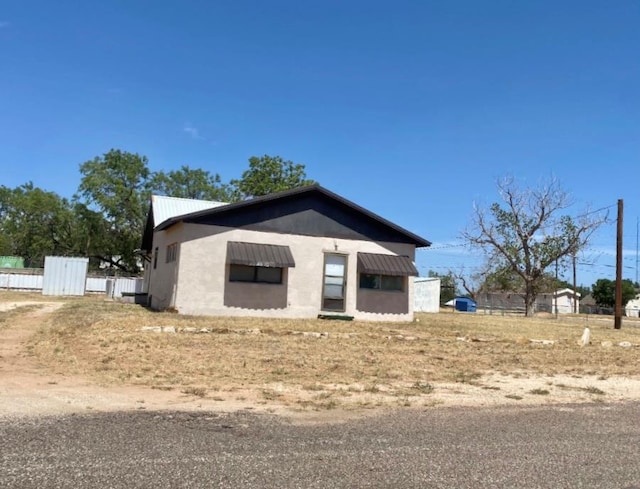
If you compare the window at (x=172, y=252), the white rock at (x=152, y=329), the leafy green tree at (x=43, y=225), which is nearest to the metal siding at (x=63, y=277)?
the window at (x=172, y=252)

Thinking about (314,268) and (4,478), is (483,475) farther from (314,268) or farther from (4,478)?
(314,268)

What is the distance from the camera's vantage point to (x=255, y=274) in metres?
19.7

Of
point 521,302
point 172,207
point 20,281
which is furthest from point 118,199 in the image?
point 521,302

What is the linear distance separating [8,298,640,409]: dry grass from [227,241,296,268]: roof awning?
2547mm

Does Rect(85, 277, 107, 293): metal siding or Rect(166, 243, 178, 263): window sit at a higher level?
Rect(166, 243, 178, 263): window

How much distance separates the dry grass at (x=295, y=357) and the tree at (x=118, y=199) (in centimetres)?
3273

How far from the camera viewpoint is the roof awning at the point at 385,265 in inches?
806

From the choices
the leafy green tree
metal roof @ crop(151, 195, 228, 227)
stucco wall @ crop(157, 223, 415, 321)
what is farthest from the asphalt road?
the leafy green tree

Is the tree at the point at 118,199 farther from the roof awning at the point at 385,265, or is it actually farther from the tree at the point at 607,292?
the tree at the point at 607,292

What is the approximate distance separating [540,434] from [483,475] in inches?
67.4

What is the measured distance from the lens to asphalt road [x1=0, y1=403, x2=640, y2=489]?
424 cm

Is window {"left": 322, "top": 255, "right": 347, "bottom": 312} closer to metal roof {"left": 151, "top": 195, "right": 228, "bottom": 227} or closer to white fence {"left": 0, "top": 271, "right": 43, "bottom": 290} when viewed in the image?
metal roof {"left": 151, "top": 195, "right": 228, "bottom": 227}

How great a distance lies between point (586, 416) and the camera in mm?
6969

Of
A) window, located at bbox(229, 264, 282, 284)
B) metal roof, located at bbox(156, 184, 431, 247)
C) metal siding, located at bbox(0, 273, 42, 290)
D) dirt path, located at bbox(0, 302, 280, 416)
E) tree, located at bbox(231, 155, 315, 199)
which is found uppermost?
tree, located at bbox(231, 155, 315, 199)
